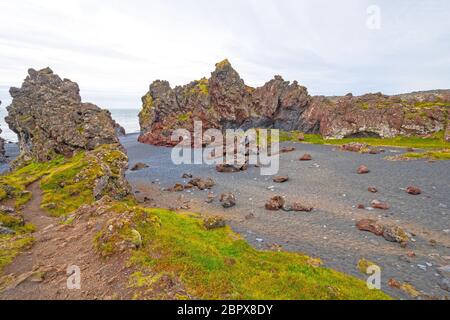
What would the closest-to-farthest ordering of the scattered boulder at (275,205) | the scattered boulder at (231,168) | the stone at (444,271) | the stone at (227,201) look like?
the stone at (444,271) → the scattered boulder at (275,205) → the stone at (227,201) → the scattered boulder at (231,168)

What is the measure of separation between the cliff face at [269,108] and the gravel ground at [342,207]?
23.6 metres

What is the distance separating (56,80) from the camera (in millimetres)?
60781

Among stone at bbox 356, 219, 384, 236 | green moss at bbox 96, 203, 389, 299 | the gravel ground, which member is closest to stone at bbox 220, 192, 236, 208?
the gravel ground

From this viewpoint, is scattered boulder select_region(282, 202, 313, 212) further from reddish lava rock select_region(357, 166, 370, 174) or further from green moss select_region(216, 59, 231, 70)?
green moss select_region(216, 59, 231, 70)

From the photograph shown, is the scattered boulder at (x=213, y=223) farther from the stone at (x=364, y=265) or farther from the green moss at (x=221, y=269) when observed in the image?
the stone at (x=364, y=265)

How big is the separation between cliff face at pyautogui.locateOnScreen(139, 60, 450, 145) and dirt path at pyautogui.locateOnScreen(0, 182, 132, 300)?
74.0 metres

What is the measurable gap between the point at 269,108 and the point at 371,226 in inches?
3126

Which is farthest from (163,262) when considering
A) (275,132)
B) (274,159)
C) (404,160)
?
(275,132)

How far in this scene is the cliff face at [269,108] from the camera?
73.1 meters

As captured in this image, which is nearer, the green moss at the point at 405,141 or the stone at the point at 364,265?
the stone at the point at 364,265

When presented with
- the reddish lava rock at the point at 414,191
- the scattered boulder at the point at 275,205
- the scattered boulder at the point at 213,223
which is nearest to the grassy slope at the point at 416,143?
the reddish lava rock at the point at 414,191

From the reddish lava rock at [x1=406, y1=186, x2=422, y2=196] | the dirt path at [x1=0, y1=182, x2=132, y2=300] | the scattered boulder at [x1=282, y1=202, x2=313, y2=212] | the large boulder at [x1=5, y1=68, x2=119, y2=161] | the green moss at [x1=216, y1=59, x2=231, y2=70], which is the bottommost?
the scattered boulder at [x1=282, y1=202, x2=313, y2=212]

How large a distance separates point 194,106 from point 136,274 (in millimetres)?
94611

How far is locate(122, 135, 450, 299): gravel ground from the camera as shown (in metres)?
18.6
